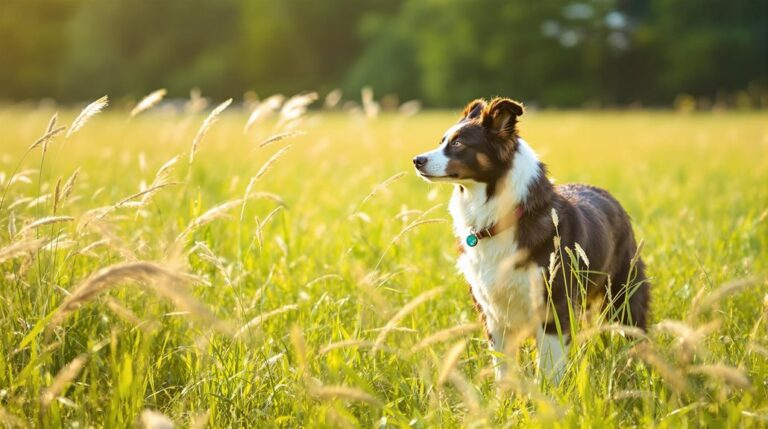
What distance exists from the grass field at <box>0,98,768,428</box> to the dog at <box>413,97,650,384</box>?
20cm

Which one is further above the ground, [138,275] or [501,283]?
[138,275]

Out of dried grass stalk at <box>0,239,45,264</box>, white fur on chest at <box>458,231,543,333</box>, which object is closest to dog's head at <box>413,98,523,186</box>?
white fur on chest at <box>458,231,543,333</box>

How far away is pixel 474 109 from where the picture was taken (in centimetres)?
412

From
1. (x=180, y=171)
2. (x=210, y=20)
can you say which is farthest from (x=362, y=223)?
(x=210, y=20)

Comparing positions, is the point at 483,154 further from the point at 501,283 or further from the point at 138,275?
the point at 138,275

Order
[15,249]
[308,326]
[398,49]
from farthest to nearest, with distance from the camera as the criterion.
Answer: [398,49], [308,326], [15,249]

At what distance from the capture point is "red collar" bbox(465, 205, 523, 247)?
356cm

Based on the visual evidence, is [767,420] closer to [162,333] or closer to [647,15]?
[162,333]

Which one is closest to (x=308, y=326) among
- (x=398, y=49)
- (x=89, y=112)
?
(x=89, y=112)

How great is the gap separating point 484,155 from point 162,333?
1.87m

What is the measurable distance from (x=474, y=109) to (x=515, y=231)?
36.7 inches

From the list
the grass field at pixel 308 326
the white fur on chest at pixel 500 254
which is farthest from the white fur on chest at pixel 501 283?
the grass field at pixel 308 326

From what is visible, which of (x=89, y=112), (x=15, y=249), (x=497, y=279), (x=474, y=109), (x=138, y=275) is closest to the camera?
(x=138, y=275)

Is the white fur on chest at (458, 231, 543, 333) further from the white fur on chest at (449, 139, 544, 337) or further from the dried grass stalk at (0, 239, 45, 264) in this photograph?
the dried grass stalk at (0, 239, 45, 264)
